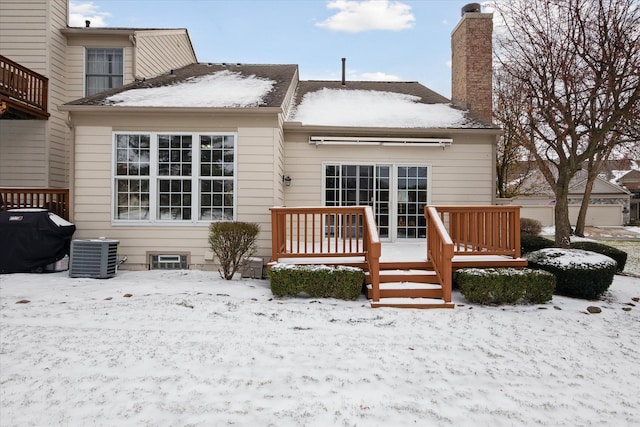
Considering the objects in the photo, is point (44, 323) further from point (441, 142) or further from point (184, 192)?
point (441, 142)

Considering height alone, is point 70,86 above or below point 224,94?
above

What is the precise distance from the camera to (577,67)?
27.1 feet

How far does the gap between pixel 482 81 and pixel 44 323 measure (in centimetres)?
1076

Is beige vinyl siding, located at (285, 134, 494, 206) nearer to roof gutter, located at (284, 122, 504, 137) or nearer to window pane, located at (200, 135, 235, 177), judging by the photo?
roof gutter, located at (284, 122, 504, 137)

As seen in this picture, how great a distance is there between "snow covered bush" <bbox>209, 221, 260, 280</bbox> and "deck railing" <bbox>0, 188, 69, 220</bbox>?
139 inches

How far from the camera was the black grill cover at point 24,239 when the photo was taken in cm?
730

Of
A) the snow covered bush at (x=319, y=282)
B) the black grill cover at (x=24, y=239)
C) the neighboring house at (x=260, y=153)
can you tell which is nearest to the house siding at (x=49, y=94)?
the neighboring house at (x=260, y=153)

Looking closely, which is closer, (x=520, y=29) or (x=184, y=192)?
(x=184, y=192)

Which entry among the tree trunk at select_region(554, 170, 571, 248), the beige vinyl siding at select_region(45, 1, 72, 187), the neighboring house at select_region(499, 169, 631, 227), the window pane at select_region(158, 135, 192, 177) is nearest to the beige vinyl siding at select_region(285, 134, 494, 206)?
the tree trunk at select_region(554, 170, 571, 248)

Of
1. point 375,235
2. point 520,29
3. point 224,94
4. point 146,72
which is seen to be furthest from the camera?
point 146,72

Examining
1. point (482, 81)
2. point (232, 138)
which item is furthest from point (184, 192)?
point (482, 81)

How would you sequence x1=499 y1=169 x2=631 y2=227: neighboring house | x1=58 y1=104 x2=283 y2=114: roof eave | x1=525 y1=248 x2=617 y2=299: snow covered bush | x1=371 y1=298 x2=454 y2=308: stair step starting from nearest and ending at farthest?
1. x1=371 y1=298 x2=454 y2=308: stair step
2. x1=525 y1=248 x2=617 y2=299: snow covered bush
3. x1=58 y1=104 x2=283 y2=114: roof eave
4. x1=499 y1=169 x2=631 y2=227: neighboring house

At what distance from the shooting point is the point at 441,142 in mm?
8867

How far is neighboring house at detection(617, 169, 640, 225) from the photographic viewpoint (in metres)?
31.9
